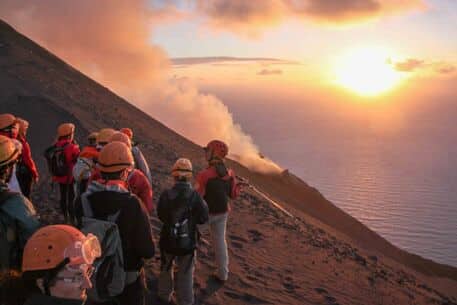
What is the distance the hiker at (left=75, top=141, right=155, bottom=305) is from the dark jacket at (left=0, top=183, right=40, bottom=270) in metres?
0.65

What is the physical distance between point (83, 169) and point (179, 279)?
2207mm

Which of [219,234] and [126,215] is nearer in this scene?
[126,215]

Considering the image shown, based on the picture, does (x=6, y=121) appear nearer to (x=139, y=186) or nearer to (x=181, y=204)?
(x=139, y=186)

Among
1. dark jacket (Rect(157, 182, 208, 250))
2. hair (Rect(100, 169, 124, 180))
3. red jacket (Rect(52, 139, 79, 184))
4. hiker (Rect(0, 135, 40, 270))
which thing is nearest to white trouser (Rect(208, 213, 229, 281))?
dark jacket (Rect(157, 182, 208, 250))

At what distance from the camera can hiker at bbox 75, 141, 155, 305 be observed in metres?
4.00

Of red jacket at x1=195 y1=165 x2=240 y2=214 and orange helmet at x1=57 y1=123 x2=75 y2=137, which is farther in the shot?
orange helmet at x1=57 y1=123 x2=75 y2=137

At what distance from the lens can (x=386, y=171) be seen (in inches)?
3172

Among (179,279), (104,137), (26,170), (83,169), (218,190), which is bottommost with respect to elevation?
(179,279)

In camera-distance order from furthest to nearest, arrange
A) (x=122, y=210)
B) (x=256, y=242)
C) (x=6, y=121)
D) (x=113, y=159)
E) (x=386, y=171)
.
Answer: (x=386, y=171)
(x=256, y=242)
(x=6, y=121)
(x=113, y=159)
(x=122, y=210)

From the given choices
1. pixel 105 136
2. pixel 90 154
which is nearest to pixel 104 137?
pixel 105 136

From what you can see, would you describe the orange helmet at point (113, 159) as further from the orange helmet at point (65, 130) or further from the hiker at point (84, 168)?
the orange helmet at point (65, 130)

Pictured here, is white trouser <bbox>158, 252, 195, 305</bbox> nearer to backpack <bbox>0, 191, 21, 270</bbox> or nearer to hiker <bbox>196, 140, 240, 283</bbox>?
hiker <bbox>196, 140, 240, 283</bbox>

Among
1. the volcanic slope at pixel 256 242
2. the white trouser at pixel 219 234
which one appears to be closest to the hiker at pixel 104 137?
the white trouser at pixel 219 234

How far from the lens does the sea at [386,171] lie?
4559 cm
